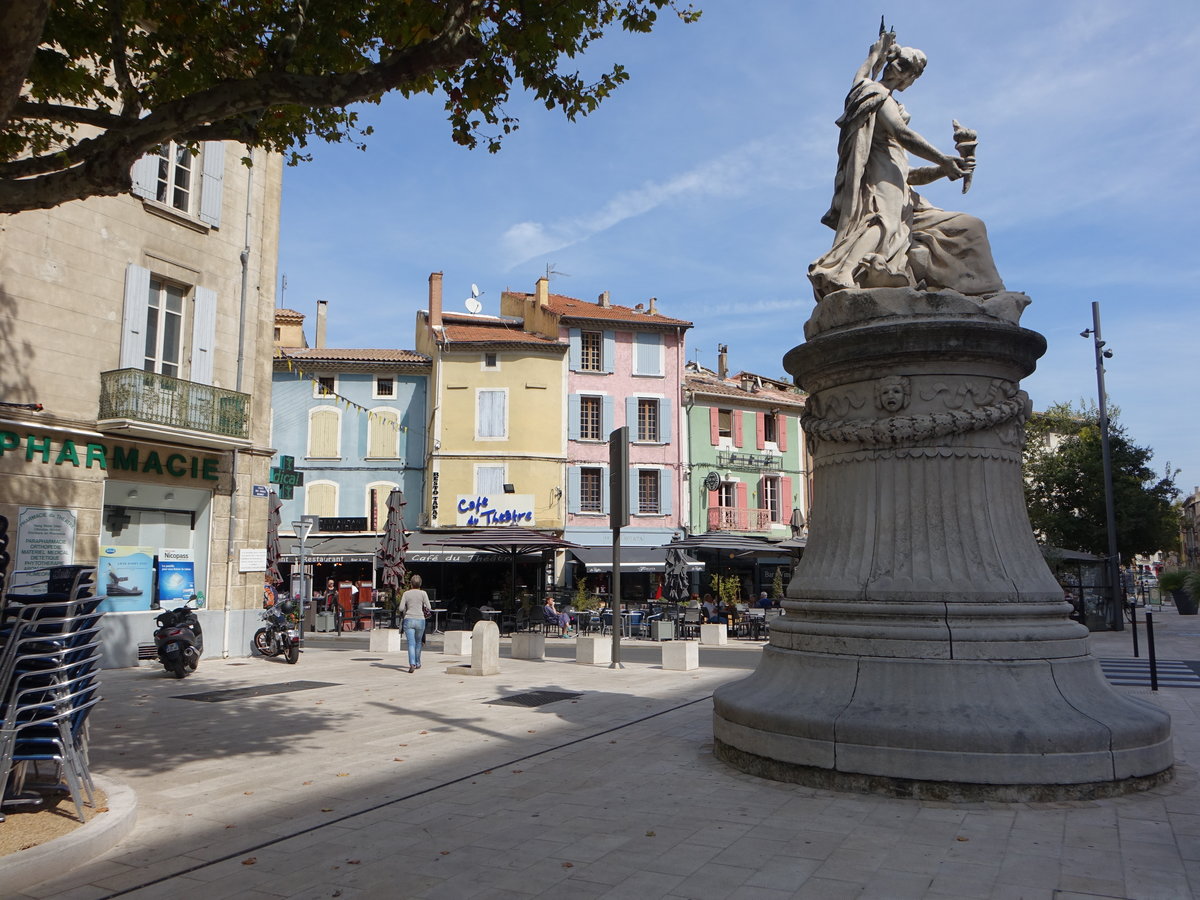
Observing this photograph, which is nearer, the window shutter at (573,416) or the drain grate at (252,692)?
the drain grate at (252,692)

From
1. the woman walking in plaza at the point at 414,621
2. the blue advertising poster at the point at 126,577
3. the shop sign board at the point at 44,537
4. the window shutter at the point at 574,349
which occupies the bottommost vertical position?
the woman walking in plaza at the point at 414,621

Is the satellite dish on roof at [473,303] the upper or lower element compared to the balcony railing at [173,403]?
upper

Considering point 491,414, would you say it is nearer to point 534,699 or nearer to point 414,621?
point 414,621

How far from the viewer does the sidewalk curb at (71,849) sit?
3883 mm

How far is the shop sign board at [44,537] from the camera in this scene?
12.4m

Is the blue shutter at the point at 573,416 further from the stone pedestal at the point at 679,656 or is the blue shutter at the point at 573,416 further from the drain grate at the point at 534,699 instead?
the drain grate at the point at 534,699

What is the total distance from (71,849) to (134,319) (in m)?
11.7

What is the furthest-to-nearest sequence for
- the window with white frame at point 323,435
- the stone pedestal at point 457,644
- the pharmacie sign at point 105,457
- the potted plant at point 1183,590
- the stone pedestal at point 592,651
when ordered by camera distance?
the potted plant at point 1183,590 → the window with white frame at point 323,435 → the stone pedestal at point 457,644 → the stone pedestal at point 592,651 → the pharmacie sign at point 105,457

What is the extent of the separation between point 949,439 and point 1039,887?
3056mm

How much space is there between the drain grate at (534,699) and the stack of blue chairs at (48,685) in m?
5.08

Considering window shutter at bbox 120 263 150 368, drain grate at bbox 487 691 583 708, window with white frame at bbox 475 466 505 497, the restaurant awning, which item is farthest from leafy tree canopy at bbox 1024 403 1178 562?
window shutter at bbox 120 263 150 368

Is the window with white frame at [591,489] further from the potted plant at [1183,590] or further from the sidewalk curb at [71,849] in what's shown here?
the sidewalk curb at [71,849]

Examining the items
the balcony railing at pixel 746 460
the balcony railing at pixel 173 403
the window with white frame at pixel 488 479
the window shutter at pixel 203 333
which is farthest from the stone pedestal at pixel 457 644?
the balcony railing at pixel 746 460

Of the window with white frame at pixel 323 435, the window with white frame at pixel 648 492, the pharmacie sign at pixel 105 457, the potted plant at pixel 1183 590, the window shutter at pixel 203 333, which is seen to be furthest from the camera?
the potted plant at pixel 1183 590
